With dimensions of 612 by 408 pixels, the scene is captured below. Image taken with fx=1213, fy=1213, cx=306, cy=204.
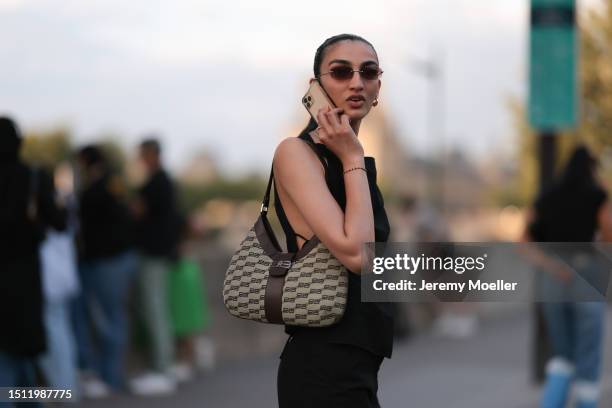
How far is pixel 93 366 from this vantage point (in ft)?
31.5

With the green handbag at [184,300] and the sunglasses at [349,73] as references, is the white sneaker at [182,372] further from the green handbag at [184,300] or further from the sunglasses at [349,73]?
the sunglasses at [349,73]

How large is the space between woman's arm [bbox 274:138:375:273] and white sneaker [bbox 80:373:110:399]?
257 inches

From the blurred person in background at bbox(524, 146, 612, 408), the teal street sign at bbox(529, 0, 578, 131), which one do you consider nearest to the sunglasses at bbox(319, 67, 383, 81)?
the blurred person in background at bbox(524, 146, 612, 408)

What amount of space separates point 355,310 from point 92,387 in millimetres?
6579

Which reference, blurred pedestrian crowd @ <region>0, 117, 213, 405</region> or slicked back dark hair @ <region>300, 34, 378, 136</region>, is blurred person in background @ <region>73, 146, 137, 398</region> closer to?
blurred pedestrian crowd @ <region>0, 117, 213, 405</region>

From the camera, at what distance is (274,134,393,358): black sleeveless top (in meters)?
3.07

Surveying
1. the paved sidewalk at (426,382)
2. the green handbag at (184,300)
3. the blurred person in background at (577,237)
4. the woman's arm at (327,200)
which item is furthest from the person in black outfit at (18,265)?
the green handbag at (184,300)

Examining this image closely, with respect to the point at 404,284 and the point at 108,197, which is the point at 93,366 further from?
the point at 404,284

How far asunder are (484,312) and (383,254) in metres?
15.8

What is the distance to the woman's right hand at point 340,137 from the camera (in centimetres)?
308

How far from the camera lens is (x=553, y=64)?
10352 mm

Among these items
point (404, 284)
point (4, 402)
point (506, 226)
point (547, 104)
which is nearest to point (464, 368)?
point (547, 104)

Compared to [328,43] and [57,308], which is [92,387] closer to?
[57,308]

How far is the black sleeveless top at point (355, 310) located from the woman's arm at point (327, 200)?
5 centimetres
